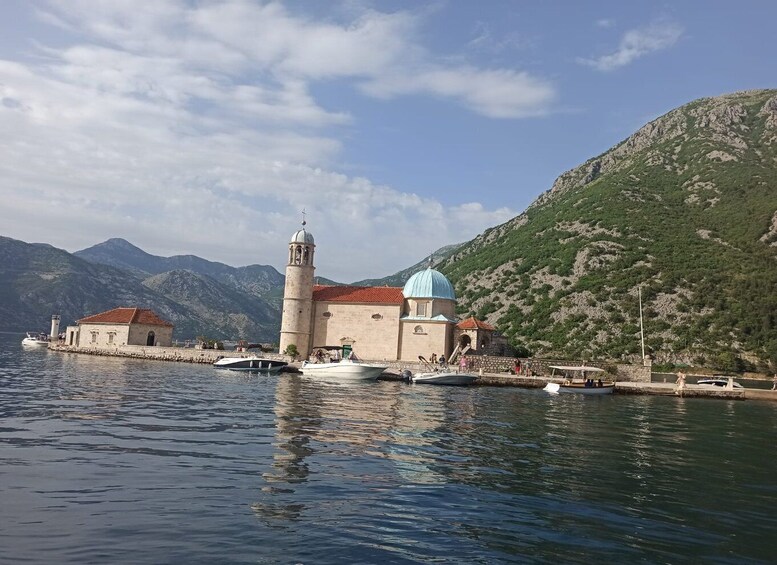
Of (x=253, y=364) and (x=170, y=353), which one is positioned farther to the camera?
(x=170, y=353)

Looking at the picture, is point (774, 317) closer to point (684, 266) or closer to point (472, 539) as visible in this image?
point (684, 266)

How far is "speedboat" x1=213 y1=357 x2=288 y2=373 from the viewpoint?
51906mm

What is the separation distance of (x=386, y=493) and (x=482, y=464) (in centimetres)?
442

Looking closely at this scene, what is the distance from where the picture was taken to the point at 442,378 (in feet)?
Answer: 156

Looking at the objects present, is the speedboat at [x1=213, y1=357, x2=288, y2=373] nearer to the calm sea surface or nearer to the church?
the church

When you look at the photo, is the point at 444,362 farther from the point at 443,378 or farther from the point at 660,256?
the point at 660,256

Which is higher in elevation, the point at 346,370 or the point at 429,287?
the point at 429,287

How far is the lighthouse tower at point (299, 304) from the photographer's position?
59.3 meters

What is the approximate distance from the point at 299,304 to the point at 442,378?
18.3 metres

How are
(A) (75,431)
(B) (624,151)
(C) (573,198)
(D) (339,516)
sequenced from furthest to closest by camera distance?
(B) (624,151) < (C) (573,198) < (A) (75,431) < (D) (339,516)

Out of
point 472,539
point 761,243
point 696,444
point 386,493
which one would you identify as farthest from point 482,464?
point 761,243

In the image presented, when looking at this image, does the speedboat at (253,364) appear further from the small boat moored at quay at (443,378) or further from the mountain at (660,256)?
the mountain at (660,256)

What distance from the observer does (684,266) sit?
78250mm

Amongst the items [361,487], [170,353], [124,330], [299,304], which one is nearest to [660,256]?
[299,304]
